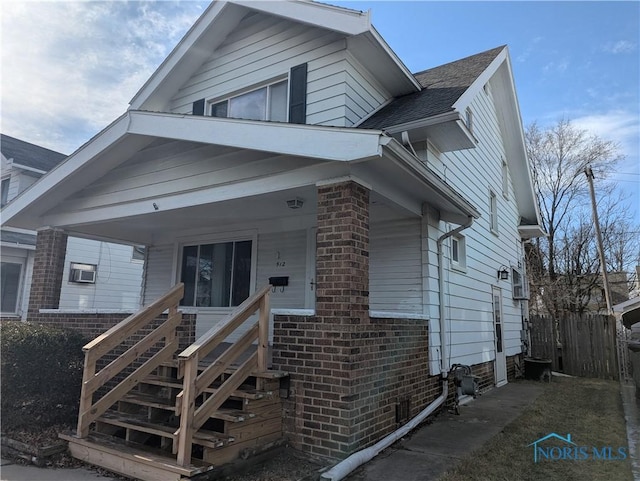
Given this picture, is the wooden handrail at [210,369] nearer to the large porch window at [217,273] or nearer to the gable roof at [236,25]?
the large porch window at [217,273]

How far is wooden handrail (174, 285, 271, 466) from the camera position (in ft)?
12.5

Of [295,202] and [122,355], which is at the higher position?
[295,202]

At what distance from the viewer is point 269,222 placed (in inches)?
315

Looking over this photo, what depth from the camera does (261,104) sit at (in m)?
8.31

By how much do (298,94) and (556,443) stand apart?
6.41 meters

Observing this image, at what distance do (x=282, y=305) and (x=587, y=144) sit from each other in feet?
81.1

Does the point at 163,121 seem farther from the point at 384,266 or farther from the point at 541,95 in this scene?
the point at 541,95

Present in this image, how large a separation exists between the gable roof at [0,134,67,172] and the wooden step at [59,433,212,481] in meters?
12.6

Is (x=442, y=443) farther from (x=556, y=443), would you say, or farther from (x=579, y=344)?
(x=579, y=344)

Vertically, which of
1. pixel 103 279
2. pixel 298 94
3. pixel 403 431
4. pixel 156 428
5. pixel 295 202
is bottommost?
pixel 403 431

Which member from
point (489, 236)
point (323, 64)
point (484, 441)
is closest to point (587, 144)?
point (489, 236)

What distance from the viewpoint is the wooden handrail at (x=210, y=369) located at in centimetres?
380

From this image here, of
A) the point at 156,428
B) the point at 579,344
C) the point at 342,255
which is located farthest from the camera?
the point at 579,344

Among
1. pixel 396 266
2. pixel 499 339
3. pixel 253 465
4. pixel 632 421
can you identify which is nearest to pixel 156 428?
pixel 253 465
